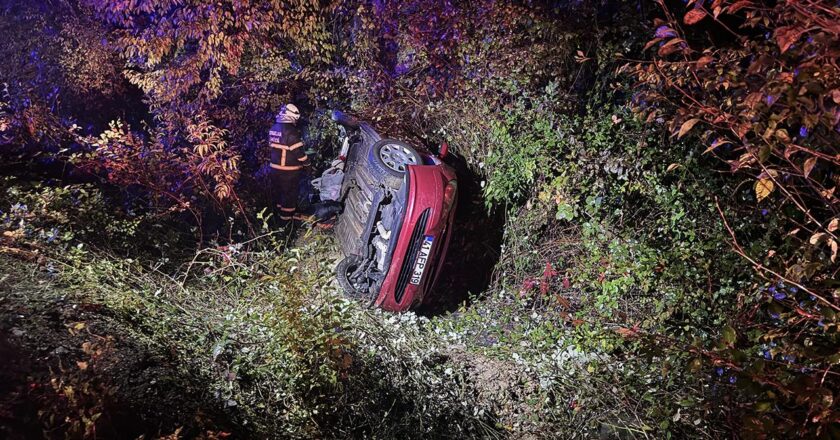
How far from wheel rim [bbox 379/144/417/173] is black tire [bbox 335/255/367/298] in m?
0.93

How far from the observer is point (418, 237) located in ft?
13.7

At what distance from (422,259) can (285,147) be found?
109 inches

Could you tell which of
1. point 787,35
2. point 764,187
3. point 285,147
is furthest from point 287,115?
point 787,35

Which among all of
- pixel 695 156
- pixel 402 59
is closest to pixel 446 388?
pixel 695 156

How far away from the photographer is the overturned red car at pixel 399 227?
415 centimetres

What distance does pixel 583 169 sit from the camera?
163 inches

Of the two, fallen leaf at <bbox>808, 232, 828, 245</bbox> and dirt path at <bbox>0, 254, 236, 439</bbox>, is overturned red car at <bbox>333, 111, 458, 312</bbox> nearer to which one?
dirt path at <bbox>0, 254, 236, 439</bbox>

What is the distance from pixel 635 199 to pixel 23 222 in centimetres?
490

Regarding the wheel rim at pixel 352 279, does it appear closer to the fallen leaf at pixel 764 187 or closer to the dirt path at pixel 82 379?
the dirt path at pixel 82 379

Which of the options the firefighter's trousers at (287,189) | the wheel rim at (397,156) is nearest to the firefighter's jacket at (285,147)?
the firefighter's trousers at (287,189)

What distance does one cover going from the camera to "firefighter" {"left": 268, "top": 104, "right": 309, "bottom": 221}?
6.02 meters

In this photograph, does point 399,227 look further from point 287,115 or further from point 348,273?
point 287,115

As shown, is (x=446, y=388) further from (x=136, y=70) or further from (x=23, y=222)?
(x=136, y=70)

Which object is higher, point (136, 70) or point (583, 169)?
point (583, 169)
